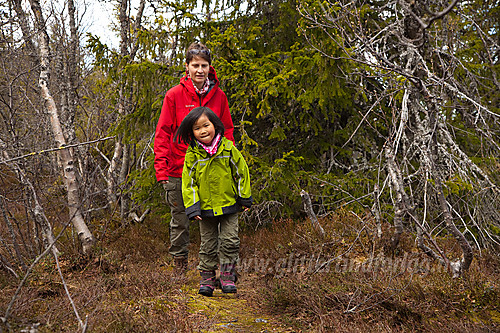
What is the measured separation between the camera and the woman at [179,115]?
4.21m

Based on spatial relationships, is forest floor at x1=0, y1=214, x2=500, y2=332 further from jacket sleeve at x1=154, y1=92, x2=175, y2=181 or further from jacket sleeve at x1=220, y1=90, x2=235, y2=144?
jacket sleeve at x1=220, y1=90, x2=235, y2=144

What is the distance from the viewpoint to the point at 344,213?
5332 mm

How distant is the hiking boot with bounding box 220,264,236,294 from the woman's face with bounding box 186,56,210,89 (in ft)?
6.74

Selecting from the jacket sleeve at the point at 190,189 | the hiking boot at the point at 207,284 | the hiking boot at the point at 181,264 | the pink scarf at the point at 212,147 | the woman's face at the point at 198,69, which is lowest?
the hiking boot at the point at 181,264

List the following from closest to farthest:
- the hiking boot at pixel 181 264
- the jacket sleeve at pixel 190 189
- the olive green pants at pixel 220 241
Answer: the jacket sleeve at pixel 190 189, the olive green pants at pixel 220 241, the hiking boot at pixel 181 264

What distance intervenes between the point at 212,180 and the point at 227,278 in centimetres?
109

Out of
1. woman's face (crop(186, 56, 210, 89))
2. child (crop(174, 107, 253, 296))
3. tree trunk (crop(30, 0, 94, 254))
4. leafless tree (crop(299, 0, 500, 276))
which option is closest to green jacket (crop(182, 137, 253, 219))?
child (crop(174, 107, 253, 296))

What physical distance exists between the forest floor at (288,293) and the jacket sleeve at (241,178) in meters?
0.93

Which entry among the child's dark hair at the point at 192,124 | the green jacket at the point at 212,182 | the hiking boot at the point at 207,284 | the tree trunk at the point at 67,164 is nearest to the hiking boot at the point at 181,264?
the hiking boot at the point at 207,284

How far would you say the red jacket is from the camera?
428 centimetres

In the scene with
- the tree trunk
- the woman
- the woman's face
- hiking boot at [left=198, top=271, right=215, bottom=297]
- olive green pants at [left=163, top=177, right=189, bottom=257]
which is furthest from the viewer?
the tree trunk

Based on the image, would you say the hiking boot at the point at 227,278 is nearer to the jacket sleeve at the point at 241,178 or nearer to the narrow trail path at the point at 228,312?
the narrow trail path at the point at 228,312

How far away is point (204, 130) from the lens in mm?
3723

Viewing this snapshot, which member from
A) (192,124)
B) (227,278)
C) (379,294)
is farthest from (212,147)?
(379,294)
